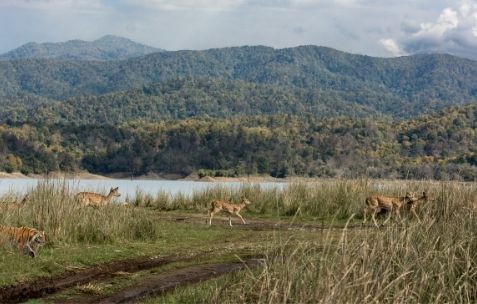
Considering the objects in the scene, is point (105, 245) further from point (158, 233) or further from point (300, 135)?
point (300, 135)

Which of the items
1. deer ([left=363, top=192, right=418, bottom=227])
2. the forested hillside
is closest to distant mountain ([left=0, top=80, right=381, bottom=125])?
the forested hillside

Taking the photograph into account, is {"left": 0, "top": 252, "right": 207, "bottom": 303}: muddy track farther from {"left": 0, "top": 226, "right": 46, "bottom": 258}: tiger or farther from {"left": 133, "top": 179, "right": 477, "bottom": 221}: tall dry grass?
{"left": 133, "top": 179, "right": 477, "bottom": 221}: tall dry grass

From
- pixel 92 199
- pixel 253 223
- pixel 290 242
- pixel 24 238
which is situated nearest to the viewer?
pixel 290 242

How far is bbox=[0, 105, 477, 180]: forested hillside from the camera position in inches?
2768

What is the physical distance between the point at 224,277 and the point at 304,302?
13.0 feet

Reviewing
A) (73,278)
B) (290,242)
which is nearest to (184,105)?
(290,242)

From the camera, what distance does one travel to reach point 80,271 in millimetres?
11141

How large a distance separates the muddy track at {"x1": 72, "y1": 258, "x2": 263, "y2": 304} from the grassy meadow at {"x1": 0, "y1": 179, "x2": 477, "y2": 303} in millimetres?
376

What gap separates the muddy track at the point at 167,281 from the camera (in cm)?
916

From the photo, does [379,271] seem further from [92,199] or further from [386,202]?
[92,199]

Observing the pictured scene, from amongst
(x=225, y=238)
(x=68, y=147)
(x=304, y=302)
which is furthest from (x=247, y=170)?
(x=304, y=302)

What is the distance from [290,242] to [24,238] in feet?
13.2

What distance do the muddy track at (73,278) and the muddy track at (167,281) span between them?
2.15 feet

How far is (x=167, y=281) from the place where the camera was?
10273 millimetres
